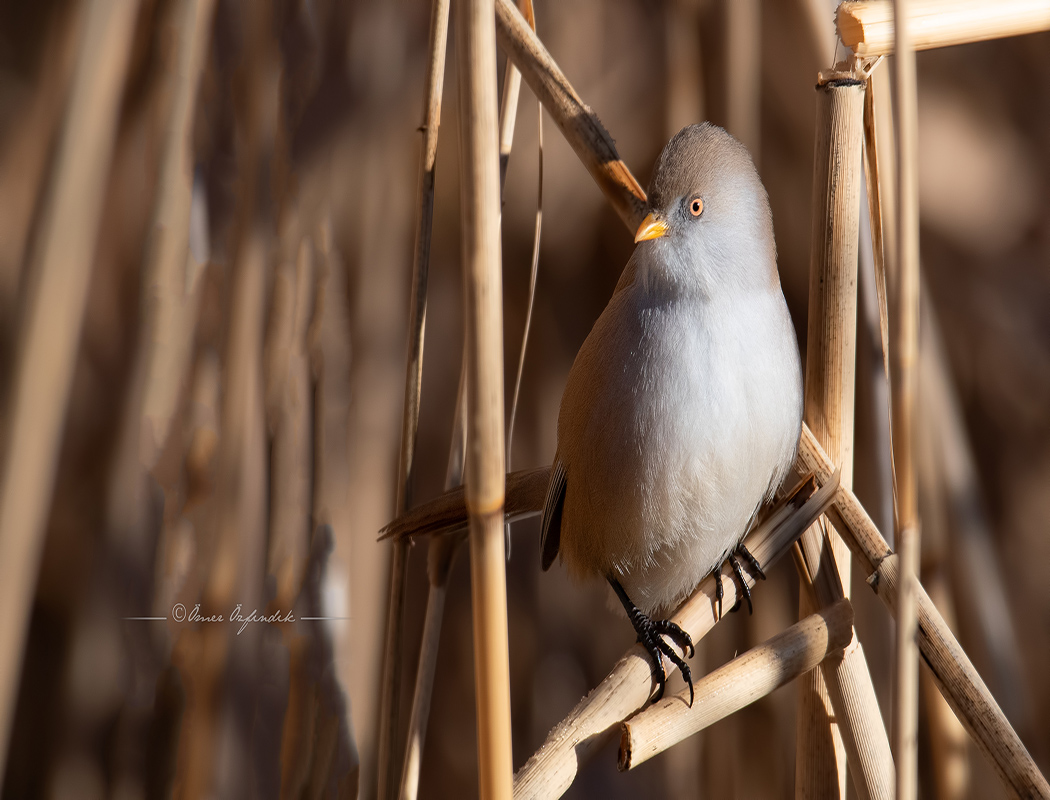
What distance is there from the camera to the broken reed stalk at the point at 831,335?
2.54 feet

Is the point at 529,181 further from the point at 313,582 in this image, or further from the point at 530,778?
the point at 530,778

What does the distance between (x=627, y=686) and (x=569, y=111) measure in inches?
25.6

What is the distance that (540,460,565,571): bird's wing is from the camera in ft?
3.06

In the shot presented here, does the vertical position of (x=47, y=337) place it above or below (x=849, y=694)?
above

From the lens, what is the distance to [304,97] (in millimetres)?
1150

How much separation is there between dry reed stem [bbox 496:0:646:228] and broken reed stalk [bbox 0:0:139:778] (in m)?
0.47

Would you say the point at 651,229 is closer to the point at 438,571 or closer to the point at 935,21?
the point at 935,21

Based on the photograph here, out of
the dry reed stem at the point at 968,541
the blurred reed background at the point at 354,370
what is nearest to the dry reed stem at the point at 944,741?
the blurred reed background at the point at 354,370

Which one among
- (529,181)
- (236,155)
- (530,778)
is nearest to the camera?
(530,778)

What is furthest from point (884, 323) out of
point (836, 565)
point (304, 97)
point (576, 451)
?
point (304, 97)

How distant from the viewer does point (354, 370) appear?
1.20 meters

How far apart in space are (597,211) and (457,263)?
26cm

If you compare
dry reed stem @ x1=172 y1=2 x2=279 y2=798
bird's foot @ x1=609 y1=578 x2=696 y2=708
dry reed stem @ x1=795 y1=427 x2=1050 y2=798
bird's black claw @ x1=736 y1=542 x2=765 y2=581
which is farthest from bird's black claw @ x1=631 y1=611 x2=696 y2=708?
dry reed stem @ x1=172 y1=2 x2=279 y2=798

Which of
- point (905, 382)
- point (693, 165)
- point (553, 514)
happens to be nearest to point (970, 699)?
point (905, 382)
